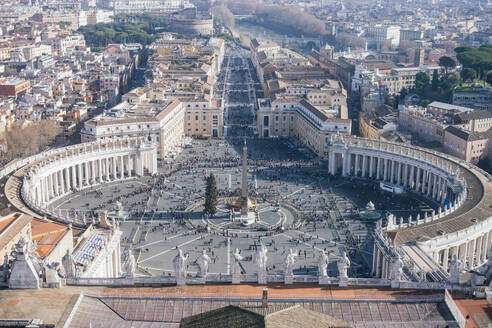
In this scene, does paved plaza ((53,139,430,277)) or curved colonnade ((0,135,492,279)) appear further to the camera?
paved plaza ((53,139,430,277))

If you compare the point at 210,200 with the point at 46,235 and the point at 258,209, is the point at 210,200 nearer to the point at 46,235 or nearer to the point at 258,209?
the point at 258,209

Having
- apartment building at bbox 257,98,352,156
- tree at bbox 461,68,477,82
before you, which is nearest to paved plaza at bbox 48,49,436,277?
apartment building at bbox 257,98,352,156

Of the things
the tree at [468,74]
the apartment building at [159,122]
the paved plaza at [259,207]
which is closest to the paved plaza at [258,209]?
the paved plaza at [259,207]

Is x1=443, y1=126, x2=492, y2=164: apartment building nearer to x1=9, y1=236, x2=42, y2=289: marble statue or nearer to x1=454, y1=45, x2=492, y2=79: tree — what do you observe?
x1=454, y1=45, x2=492, y2=79: tree

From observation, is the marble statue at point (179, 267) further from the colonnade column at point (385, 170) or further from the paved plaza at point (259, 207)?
the colonnade column at point (385, 170)

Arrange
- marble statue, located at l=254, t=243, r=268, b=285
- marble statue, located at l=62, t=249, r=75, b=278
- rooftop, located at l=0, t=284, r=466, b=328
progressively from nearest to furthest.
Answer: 1. rooftop, located at l=0, t=284, r=466, b=328
2. marble statue, located at l=254, t=243, r=268, b=285
3. marble statue, located at l=62, t=249, r=75, b=278
